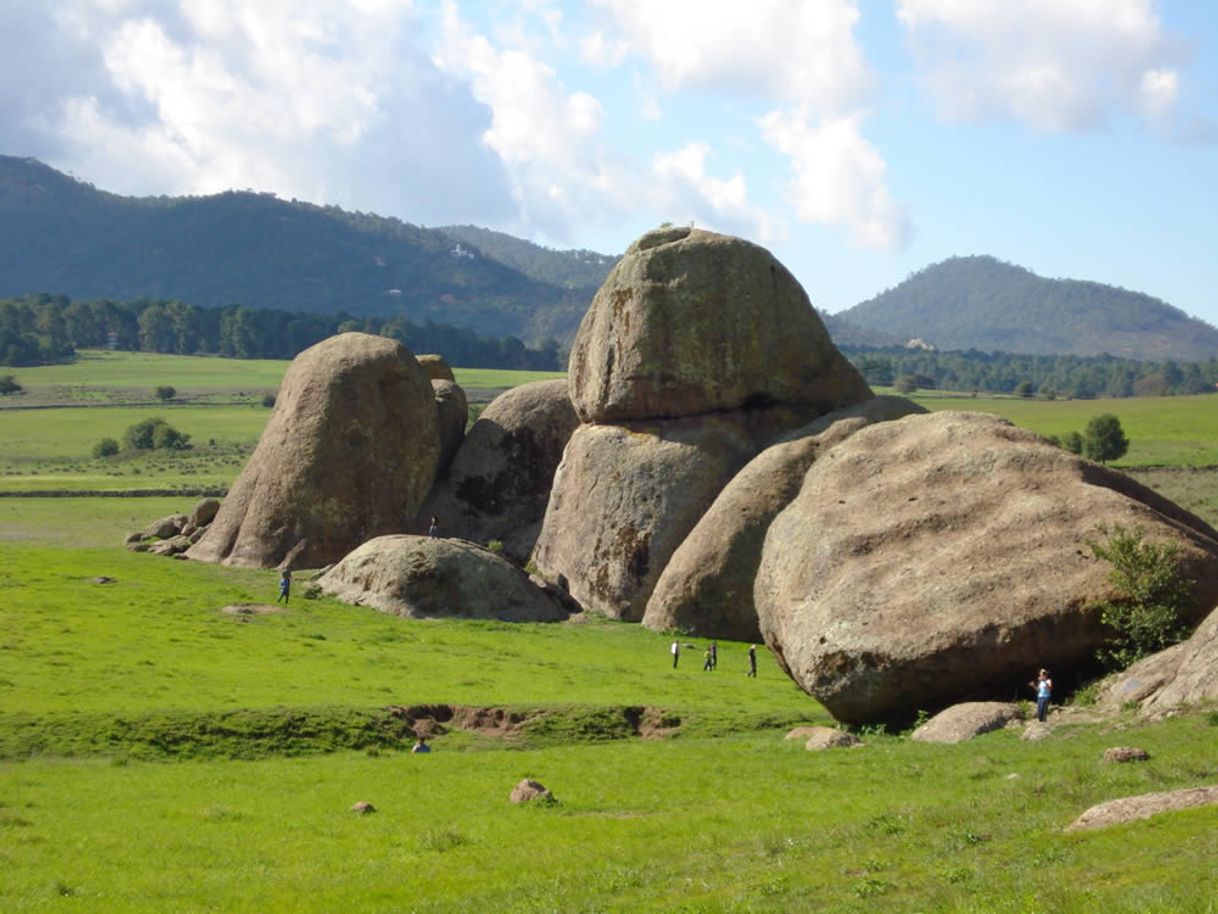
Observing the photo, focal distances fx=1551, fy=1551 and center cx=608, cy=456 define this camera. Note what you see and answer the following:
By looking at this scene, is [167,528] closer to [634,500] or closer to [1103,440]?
[634,500]

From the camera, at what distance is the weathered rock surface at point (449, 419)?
69.1 meters

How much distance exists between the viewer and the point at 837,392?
5841cm

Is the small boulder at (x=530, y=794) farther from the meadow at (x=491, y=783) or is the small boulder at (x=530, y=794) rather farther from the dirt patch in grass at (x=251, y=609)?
the dirt patch in grass at (x=251, y=609)

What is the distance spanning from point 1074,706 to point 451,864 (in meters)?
14.7

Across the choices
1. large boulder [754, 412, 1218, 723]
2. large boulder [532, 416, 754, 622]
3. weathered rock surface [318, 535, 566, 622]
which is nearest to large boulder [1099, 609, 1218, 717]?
large boulder [754, 412, 1218, 723]

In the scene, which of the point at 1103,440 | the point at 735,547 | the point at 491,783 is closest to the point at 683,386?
the point at 735,547

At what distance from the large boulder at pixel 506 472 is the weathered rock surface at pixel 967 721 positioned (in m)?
35.5

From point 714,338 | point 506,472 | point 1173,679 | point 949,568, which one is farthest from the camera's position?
point 506,472

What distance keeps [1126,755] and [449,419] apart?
4830 centimetres

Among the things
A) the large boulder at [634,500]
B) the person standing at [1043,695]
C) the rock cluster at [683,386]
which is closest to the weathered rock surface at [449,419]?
the large boulder at [634,500]

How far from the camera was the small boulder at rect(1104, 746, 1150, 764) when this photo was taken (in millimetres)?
24719

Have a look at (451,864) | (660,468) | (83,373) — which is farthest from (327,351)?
(83,373)

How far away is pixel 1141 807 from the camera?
1967 cm

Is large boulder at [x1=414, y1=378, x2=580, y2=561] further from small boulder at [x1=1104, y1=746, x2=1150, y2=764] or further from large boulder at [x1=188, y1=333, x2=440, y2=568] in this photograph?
small boulder at [x1=1104, y1=746, x2=1150, y2=764]
